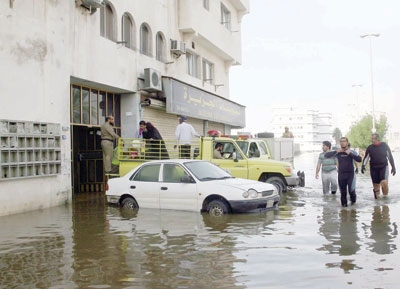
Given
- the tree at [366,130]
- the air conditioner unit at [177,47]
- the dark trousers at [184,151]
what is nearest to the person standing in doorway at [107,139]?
the dark trousers at [184,151]

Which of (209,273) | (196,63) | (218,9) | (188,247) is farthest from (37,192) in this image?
(218,9)

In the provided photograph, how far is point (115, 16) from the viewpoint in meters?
16.0

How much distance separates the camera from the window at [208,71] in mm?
25484

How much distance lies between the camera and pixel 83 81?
14445 mm

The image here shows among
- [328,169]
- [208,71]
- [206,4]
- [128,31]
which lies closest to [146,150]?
[128,31]

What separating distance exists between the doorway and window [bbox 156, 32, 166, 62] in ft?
15.2

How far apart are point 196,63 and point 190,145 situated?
1079cm

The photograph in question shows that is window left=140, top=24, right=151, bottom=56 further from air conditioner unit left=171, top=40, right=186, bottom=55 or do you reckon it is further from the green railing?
the green railing

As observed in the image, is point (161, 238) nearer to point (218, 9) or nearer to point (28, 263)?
point (28, 263)

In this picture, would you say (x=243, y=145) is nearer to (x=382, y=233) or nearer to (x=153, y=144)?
(x=153, y=144)

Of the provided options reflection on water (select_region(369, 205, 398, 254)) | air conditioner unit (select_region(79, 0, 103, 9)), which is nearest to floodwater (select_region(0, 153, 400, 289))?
reflection on water (select_region(369, 205, 398, 254))

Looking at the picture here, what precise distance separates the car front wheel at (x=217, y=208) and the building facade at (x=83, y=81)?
16.1ft

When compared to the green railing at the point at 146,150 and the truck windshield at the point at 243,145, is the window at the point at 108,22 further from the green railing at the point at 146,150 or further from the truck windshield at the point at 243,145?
the truck windshield at the point at 243,145

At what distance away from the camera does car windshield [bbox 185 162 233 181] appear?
10.7 metres
